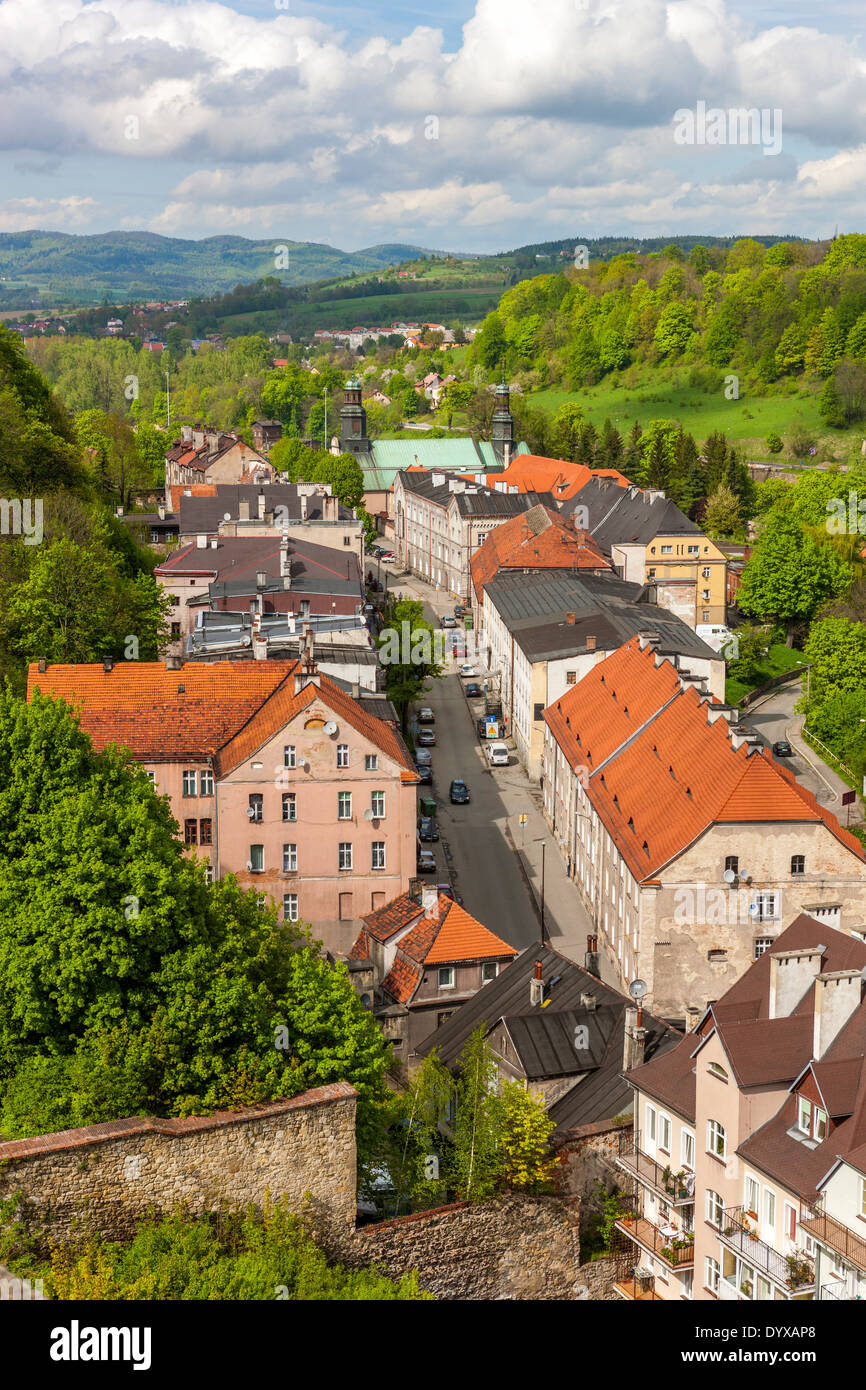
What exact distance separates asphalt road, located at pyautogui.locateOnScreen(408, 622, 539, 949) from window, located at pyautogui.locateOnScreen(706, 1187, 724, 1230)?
69.3 ft

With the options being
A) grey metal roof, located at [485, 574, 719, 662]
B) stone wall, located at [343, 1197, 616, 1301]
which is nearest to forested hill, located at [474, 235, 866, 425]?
grey metal roof, located at [485, 574, 719, 662]

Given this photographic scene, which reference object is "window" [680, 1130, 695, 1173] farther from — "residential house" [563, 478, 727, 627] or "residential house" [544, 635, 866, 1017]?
"residential house" [563, 478, 727, 627]

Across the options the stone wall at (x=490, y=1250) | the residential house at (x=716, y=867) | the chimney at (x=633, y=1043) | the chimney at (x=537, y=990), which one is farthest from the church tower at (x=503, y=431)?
the stone wall at (x=490, y=1250)

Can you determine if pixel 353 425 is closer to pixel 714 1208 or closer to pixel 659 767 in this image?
pixel 659 767

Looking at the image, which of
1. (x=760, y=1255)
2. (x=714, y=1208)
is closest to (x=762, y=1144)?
(x=760, y=1255)

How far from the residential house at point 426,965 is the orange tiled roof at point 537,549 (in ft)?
160

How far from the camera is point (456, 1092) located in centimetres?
3144

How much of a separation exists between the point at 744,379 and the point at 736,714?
13576cm

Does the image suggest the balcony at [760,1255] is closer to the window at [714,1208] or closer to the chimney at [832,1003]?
the window at [714,1208]

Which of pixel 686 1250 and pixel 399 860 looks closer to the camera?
pixel 686 1250
